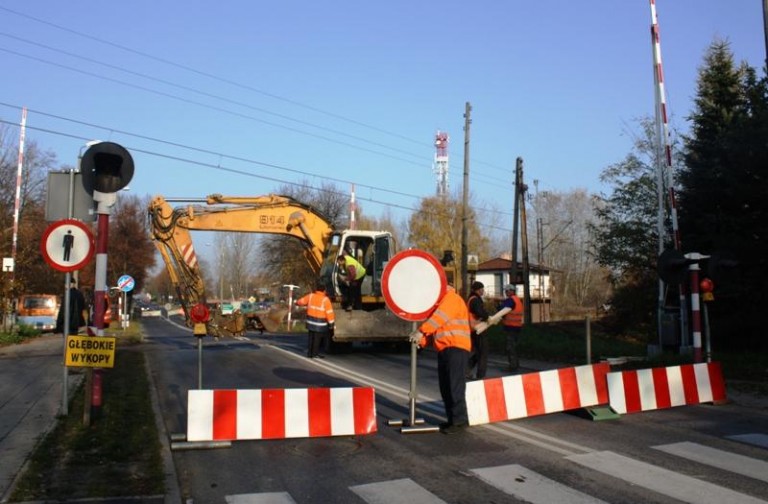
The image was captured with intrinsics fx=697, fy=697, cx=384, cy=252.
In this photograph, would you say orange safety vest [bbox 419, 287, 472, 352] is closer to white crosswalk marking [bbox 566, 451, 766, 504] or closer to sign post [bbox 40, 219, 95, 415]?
white crosswalk marking [bbox 566, 451, 766, 504]

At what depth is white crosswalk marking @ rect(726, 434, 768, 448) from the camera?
763 centimetres

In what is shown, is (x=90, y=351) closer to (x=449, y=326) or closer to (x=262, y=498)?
(x=262, y=498)

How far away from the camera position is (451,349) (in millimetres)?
8609

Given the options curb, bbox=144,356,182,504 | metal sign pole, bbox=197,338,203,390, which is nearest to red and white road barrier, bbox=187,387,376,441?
curb, bbox=144,356,182,504

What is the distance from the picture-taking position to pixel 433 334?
28.9ft

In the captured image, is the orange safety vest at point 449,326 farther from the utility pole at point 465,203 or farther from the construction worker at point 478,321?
the utility pole at point 465,203

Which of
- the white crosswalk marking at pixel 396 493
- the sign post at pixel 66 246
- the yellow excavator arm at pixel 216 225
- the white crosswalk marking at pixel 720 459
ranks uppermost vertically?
the yellow excavator arm at pixel 216 225

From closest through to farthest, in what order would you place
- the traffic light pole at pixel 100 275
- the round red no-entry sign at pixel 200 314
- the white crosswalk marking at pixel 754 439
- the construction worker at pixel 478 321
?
the white crosswalk marking at pixel 754 439, the traffic light pole at pixel 100 275, the round red no-entry sign at pixel 200 314, the construction worker at pixel 478 321

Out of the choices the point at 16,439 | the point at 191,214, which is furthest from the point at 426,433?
the point at 191,214

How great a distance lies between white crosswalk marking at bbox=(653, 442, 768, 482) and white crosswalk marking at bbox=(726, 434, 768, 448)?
62cm

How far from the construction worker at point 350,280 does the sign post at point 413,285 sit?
9939 mm

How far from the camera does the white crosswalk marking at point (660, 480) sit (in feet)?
18.4

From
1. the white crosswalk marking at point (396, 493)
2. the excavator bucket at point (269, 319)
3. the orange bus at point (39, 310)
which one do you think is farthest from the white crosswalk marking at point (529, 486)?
the orange bus at point (39, 310)

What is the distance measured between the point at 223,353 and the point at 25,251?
1578 centimetres
